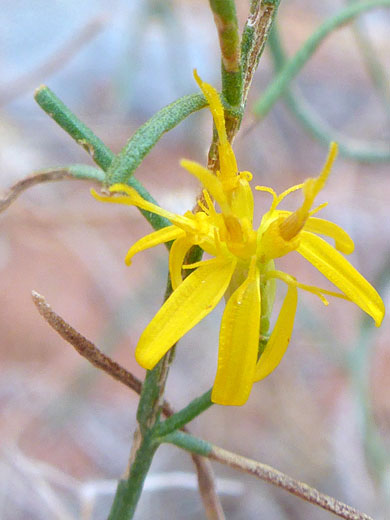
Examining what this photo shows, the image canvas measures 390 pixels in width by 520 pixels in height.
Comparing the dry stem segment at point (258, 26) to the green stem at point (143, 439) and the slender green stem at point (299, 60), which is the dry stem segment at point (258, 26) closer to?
the green stem at point (143, 439)

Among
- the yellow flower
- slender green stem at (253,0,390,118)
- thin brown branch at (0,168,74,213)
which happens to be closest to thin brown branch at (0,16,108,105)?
slender green stem at (253,0,390,118)

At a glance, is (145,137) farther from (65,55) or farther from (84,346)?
(65,55)

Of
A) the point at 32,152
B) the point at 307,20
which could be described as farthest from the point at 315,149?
the point at 32,152

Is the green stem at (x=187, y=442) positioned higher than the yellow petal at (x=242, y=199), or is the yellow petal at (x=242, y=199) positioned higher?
the yellow petal at (x=242, y=199)

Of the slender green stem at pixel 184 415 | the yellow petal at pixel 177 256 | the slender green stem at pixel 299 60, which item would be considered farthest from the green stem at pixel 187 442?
the slender green stem at pixel 299 60

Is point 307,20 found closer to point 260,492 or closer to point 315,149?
Result: point 315,149
